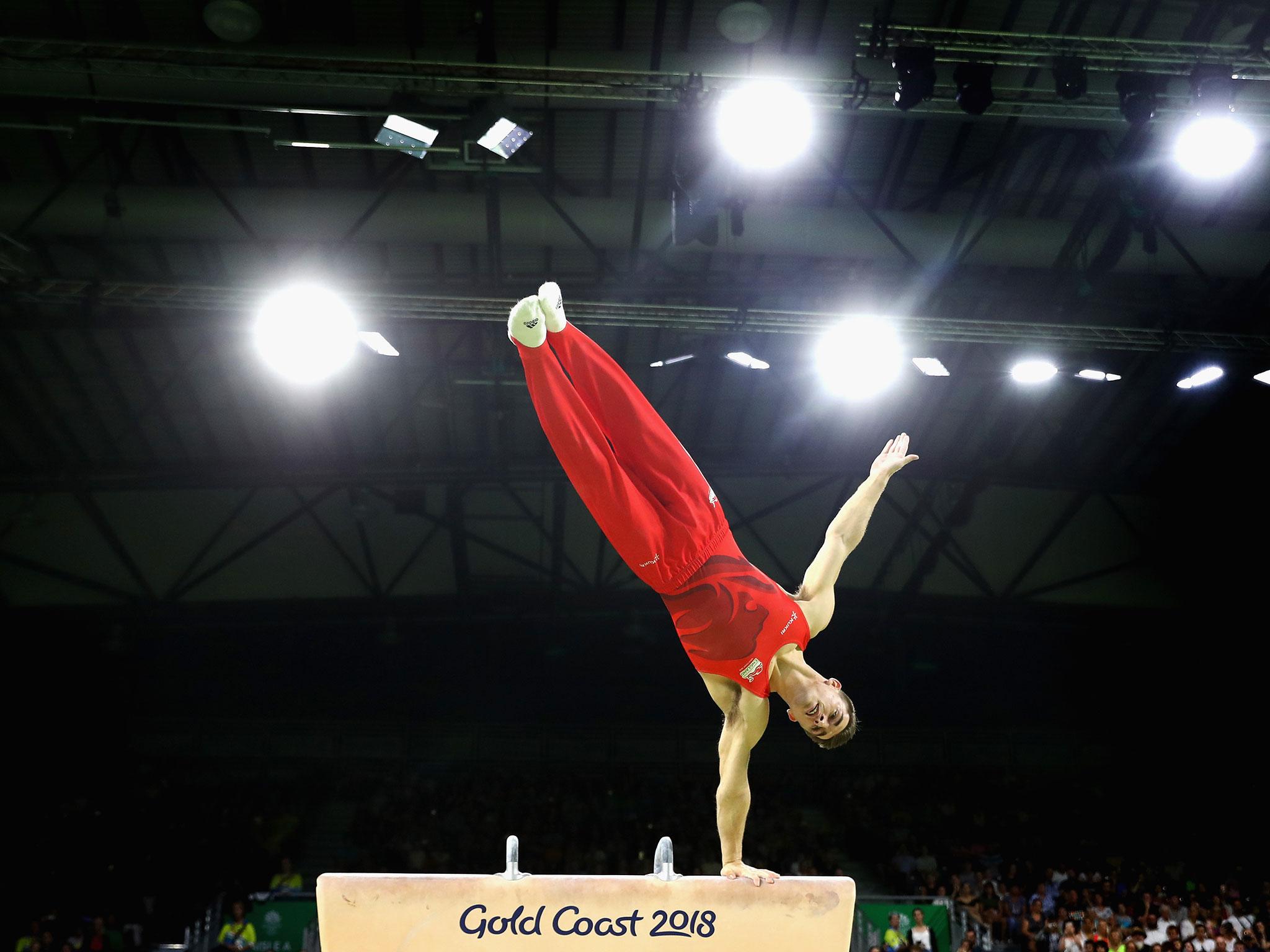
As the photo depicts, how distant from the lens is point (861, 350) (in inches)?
392

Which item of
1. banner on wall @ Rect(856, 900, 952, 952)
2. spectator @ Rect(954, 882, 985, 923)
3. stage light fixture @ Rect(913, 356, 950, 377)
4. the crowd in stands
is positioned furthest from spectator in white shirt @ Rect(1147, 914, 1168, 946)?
stage light fixture @ Rect(913, 356, 950, 377)

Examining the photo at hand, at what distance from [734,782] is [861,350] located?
265 inches

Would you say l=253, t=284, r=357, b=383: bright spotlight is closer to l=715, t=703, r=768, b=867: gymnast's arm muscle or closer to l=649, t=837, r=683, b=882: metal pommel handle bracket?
l=715, t=703, r=768, b=867: gymnast's arm muscle

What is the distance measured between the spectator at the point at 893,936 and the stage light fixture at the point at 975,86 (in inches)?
304

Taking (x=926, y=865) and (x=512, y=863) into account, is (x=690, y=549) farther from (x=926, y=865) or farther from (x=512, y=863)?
(x=926, y=865)

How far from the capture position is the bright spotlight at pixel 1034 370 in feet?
34.9

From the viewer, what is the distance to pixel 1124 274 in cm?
1159

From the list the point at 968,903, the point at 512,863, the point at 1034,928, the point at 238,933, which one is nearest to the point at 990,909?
the point at 968,903

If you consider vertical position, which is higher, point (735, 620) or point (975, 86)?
point (975, 86)

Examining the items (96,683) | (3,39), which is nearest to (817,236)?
(3,39)

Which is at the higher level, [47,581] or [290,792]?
[47,581]

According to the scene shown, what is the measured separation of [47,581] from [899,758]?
495 inches

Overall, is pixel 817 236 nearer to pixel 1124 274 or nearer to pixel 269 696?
pixel 1124 274

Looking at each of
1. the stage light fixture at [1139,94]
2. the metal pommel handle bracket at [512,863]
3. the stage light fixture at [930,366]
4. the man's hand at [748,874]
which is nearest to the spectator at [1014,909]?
the stage light fixture at [930,366]
